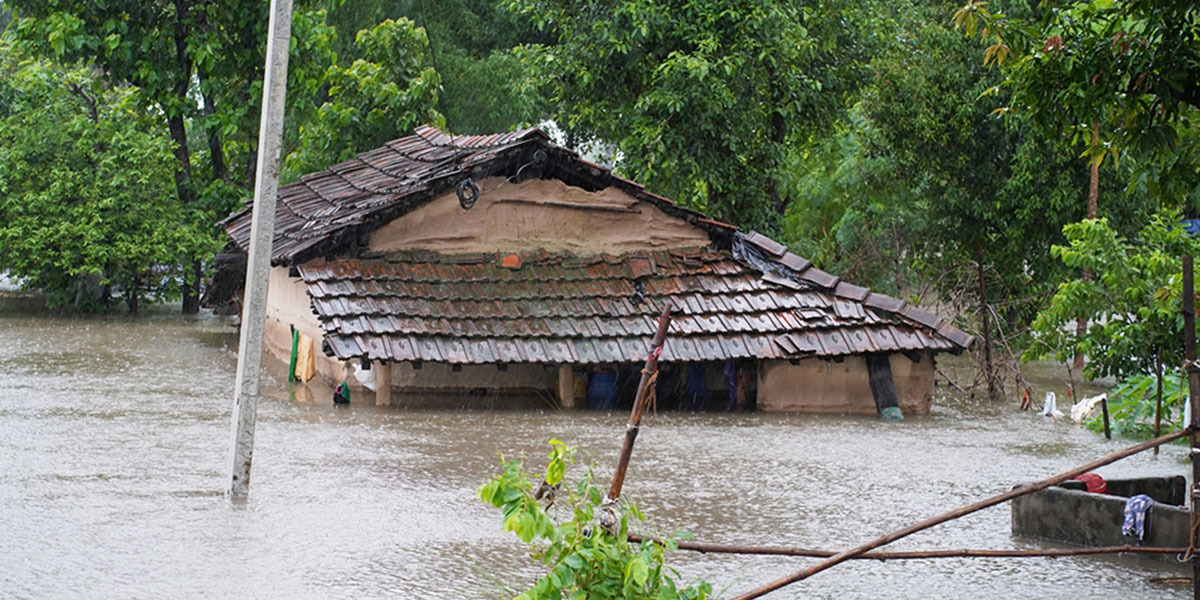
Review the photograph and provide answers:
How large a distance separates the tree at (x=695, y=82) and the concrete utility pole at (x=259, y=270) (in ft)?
35.5

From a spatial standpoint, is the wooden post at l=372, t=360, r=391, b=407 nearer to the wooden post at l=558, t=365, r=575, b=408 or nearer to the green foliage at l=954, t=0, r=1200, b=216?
the wooden post at l=558, t=365, r=575, b=408

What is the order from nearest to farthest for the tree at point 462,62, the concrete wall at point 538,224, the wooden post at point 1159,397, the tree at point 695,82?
1. the wooden post at point 1159,397
2. the concrete wall at point 538,224
3. the tree at point 695,82
4. the tree at point 462,62

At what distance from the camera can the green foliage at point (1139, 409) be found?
1438 cm

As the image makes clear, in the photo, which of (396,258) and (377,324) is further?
(396,258)

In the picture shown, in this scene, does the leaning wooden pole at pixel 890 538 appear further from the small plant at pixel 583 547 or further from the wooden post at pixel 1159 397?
the wooden post at pixel 1159 397

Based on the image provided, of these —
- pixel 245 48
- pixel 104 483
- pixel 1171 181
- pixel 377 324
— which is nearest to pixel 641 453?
pixel 377 324

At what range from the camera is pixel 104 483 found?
1029 centimetres

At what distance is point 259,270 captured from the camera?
9859 mm

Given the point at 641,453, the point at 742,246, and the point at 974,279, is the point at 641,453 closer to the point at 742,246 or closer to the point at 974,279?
the point at 742,246

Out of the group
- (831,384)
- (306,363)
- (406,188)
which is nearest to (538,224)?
(406,188)

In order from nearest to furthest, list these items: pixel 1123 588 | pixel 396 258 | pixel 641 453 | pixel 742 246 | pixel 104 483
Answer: pixel 1123 588 → pixel 104 483 → pixel 641 453 → pixel 396 258 → pixel 742 246

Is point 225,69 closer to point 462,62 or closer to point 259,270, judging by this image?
point 462,62

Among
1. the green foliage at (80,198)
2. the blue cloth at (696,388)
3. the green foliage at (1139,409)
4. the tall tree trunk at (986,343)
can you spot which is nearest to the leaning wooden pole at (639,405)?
the green foliage at (1139,409)

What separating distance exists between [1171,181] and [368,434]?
7671mm
